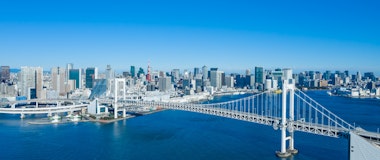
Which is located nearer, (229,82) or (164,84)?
(164,84)

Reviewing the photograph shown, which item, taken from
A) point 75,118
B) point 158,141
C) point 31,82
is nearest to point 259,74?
point 31,82

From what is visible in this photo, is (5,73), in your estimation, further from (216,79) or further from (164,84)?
(216,79)

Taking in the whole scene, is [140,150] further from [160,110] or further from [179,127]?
[160,110]

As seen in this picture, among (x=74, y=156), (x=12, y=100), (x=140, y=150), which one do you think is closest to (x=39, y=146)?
(x=74, y=156)

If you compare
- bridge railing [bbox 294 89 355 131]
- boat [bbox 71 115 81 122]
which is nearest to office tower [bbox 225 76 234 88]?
bridge railing [bbox 294 89 355 131]

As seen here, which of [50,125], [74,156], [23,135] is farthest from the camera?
[50,125]

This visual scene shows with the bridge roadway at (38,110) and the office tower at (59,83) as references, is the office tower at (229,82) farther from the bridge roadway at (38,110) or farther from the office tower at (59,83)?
the bridge roadway at (38,110)

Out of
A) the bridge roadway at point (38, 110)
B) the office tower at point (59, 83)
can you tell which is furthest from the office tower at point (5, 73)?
the bridge roadway at point (38, 110)

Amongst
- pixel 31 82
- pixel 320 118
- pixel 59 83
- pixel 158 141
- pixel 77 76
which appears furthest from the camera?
pixel 77 76
